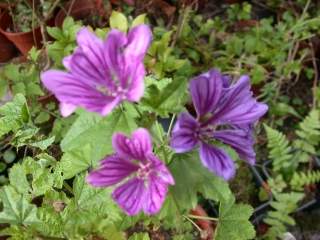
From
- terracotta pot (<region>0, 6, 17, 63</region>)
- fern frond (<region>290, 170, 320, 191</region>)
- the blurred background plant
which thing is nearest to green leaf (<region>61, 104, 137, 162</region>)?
the blurred background plant

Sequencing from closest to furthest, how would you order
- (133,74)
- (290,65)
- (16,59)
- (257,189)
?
(133,74)
(257,189)
(290,65)
(16,59)

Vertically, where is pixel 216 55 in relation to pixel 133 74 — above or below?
below

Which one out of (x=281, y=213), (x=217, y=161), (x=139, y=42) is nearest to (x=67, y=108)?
(x=139, y=42)

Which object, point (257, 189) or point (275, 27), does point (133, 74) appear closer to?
point (257, 189)

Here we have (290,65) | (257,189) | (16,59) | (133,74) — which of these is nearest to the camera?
(133,74)

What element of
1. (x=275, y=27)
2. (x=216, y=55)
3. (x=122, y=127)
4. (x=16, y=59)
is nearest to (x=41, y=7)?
(x=16, y=59)

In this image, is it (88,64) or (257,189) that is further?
(257,189)

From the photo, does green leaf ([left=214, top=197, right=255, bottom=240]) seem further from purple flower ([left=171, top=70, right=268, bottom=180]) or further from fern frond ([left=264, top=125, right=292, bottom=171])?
fern frond ([left=264, top=125, right=292, bottom=171])
